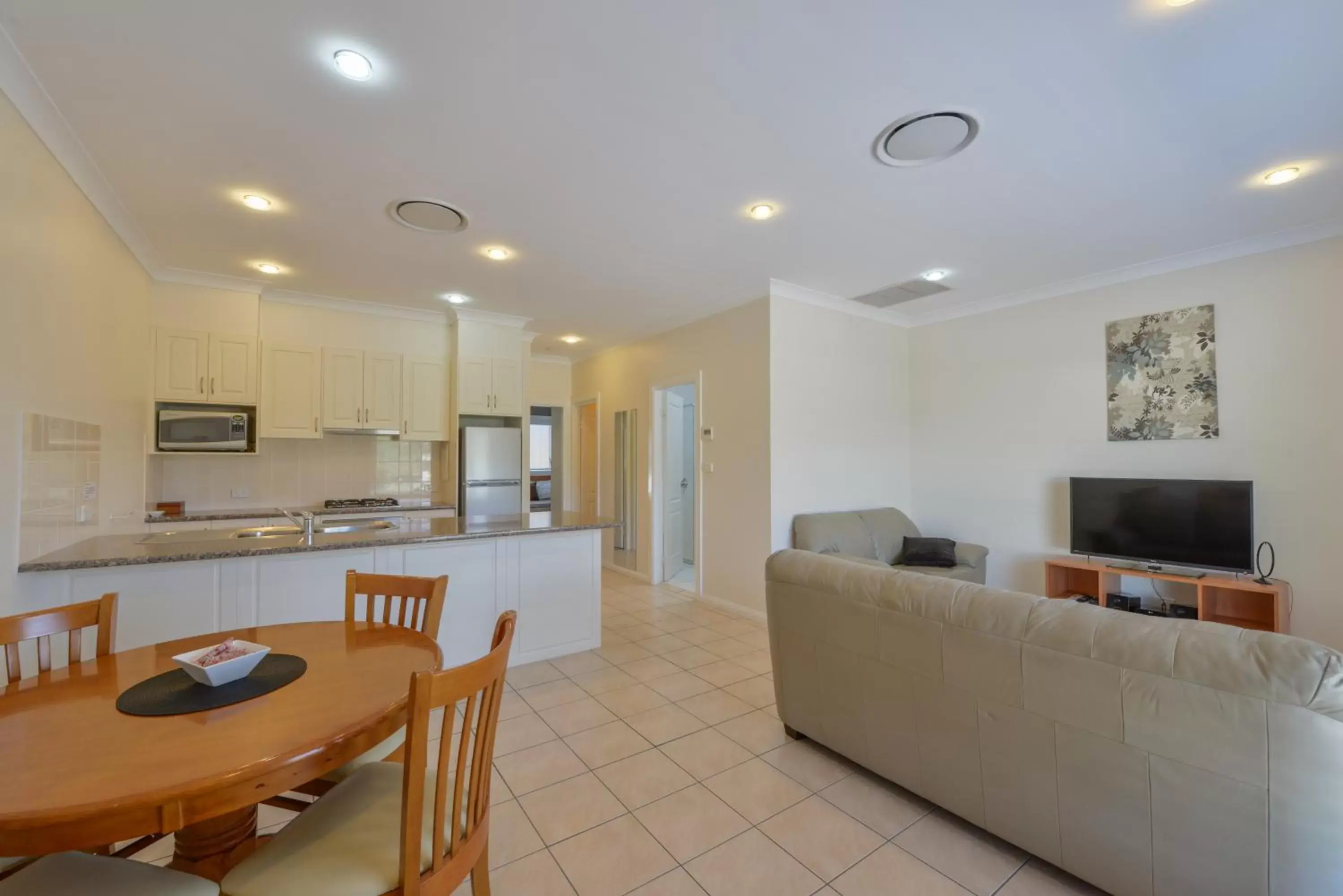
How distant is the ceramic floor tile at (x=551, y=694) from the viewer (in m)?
2.96

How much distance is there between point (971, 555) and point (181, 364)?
20.4 ft

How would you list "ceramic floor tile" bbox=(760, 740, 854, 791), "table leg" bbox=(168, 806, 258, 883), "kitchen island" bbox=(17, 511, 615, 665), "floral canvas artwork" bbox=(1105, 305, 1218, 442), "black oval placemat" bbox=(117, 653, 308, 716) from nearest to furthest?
"black oval placemat" bbox=(117, 653, 308, 716) → "table leg" bbox=(168, 806, 258, 883) → "ceramic floor tile" bbox=(760, 740, 854, 791) → "kitchen island" bbox=(17, 511, 615, 665) → "floral canvas artwork" bbox=(1105, 305, 1218, 442)

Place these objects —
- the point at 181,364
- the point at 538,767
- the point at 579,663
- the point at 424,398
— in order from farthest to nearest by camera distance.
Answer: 1. the point at 424,398
2. the point at 181,364
3. the point at 579,663
4. the point at 538,767

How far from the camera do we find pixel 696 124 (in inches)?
89.6

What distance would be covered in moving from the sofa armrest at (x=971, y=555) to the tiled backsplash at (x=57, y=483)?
537 cm

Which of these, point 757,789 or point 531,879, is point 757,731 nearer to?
point 757,789

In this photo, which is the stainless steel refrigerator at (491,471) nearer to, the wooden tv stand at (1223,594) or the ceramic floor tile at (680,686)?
the ceramic floor tile at (680,686)

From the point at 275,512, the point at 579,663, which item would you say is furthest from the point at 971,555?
the point at 275,512

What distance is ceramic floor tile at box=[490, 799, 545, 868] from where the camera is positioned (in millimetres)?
1833

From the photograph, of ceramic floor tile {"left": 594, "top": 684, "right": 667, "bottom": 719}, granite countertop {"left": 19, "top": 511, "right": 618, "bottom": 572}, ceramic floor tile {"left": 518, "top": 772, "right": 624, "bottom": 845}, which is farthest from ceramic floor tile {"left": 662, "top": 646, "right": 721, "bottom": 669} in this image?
ceramic floor tile {"left": 518, "top": 772, "right": 624, "bottom": 845}

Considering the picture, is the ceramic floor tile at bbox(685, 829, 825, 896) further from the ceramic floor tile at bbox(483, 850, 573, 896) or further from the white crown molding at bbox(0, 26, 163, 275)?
the white crown molding at bbox(0, 26, 163, 275)

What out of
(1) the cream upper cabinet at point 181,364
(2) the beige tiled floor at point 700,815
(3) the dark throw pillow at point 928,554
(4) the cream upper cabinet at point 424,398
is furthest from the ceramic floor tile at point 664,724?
(1) the cream upper cabinet at point 181,364

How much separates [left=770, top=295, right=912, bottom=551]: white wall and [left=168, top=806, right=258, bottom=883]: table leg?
346 centimetres

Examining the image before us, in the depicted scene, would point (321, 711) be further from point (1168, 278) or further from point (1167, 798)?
point (1168, 278)
